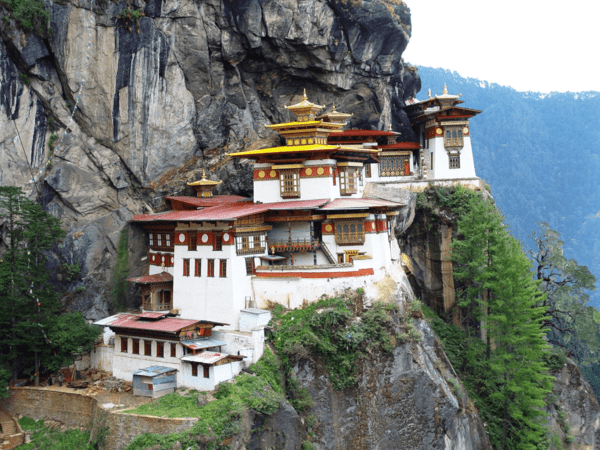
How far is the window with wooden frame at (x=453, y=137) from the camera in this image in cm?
4466

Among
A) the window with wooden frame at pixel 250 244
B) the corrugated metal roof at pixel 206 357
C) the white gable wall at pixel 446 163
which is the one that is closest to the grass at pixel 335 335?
the corrugated metal roof at pixel 206 357

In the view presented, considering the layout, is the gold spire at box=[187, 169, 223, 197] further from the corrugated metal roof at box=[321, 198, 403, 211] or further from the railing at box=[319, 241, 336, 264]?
the railing at box=[319, 241, 336, 264]

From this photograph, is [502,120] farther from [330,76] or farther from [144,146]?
[144,146]

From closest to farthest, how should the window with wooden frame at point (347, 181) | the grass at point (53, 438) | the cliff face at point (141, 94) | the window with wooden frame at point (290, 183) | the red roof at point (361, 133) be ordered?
1. the grass at point (53, 438)
2. the cliff face at point (141, 94)
3. the window with wooden frame at point (290, 183)
4. the window with wooden frame at point (347, 181)
5. the red roof at point (361, 133)

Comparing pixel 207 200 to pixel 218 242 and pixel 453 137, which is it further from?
pixel 453 137

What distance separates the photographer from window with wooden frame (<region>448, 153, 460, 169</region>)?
4478cm

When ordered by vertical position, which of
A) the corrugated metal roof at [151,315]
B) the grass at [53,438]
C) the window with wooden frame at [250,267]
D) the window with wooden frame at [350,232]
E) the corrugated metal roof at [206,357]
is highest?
the window with wooden frame at [350,232]

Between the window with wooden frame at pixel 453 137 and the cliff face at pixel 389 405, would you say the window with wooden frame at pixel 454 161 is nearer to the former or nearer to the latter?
the window with wooden frame at pixel 453 137

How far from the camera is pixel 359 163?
38.5 m

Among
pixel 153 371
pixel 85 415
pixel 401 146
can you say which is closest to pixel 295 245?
pixel 153 371

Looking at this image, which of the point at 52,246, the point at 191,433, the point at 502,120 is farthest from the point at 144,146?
the point at 502,120

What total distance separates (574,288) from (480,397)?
1249 centimetres

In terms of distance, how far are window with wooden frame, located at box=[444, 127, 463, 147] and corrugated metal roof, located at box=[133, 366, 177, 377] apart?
27.2 metres

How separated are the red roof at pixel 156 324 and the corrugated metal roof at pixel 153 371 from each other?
1.86 meters
